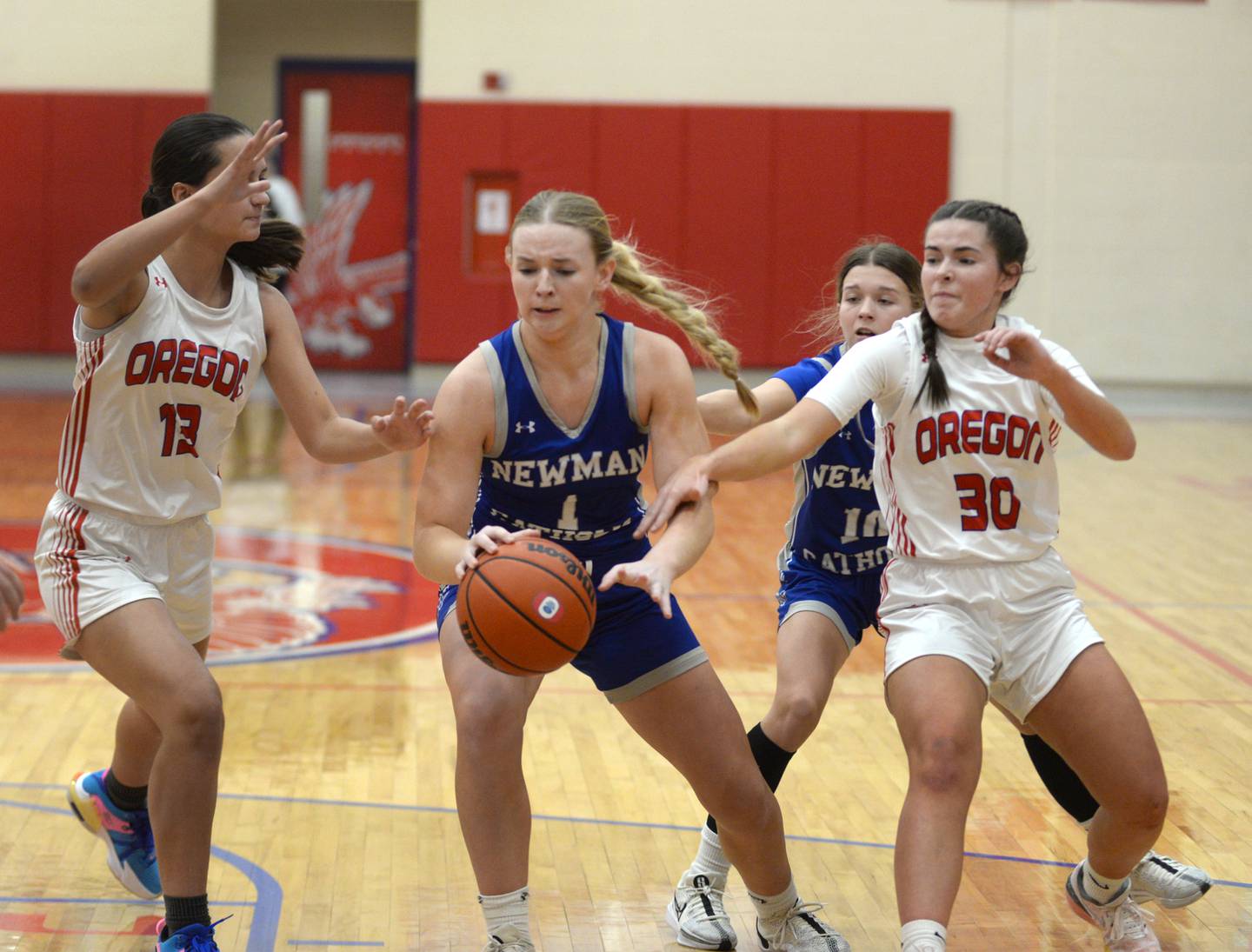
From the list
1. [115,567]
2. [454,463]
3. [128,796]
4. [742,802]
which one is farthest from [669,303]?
[128,796]

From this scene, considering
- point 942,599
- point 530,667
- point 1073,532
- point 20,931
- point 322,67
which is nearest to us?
point 530,667

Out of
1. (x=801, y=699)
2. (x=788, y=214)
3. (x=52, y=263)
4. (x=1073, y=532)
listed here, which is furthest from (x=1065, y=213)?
(x=801, y=699)

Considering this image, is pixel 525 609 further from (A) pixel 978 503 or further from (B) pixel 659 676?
(A) pixel 978 503

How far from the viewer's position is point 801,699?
364cm

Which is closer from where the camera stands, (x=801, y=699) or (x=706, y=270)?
(x=801, y=699)

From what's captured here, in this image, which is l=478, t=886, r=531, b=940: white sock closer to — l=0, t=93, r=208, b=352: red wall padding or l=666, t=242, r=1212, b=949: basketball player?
l=666, t=242, r=1212, b=949: basketball player

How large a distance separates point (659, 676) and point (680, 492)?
0.42m

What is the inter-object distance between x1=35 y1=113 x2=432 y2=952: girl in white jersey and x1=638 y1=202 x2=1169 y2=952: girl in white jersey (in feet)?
3.33

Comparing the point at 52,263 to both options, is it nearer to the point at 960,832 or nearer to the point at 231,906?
the point at 231,906

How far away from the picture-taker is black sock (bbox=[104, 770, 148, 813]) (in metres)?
3.84

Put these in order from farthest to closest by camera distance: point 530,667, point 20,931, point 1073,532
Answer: point 1073,532 → point 20,931 → point 530,667

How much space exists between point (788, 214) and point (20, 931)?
552 inches

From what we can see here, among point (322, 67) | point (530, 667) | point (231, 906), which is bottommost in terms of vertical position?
point (231, 906)

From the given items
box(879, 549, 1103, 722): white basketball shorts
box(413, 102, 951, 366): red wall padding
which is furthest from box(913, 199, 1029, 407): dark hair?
box(413, 102, 951, 366): red wall padding
